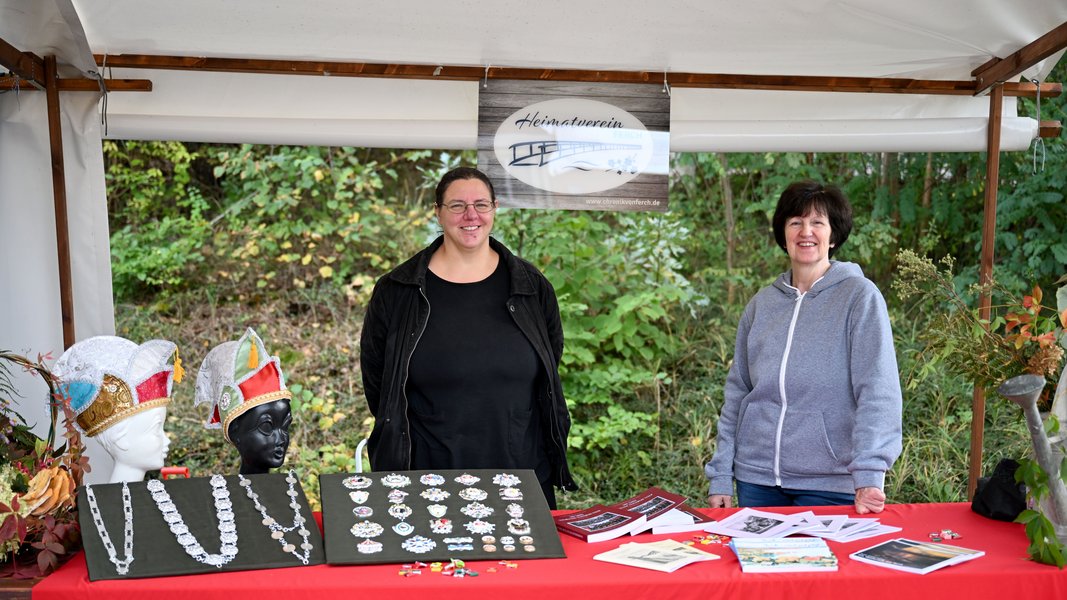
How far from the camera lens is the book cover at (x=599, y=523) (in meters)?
2.17

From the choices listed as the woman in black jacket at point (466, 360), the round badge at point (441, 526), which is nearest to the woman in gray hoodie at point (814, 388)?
the woman in black jacket at point (466, 360)

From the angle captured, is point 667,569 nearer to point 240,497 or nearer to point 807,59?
point 240,497

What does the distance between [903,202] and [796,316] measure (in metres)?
4.45

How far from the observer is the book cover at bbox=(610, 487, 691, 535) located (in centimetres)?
227

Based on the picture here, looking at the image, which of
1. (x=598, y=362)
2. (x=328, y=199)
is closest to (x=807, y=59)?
(x=598, y=362)

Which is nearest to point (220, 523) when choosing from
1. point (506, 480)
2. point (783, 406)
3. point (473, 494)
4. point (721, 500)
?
point (473, 494)

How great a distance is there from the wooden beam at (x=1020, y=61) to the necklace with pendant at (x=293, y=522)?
2.80 m

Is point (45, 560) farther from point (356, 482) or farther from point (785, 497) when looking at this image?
point (785, 497)

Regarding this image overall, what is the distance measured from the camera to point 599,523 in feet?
7.38

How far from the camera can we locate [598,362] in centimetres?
631

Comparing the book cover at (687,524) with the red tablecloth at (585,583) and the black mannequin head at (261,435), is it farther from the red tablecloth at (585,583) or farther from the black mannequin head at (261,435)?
the black mannequin head at (261,435)

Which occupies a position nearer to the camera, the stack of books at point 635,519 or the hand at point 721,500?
the stack of books at point 635,519

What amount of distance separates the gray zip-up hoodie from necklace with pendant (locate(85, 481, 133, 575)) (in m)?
1.57

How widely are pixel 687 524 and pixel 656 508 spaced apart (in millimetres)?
116
